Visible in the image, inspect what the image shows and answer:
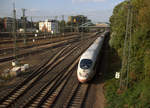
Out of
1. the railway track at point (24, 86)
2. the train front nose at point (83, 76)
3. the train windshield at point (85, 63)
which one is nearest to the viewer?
the railway track at point (24, 86)

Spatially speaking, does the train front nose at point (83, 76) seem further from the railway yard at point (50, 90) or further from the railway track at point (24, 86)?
the railway track at point (24, 86)

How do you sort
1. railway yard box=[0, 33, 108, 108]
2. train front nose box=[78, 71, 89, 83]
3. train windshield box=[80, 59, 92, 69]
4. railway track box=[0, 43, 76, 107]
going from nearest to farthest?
railway yard box=[0, 33, 108, 108]
railway track box=[0, 43, 76, 107]
train front nose box=[78, 71, 89, 83]
train windshield box=[80, 59, 92, 69]

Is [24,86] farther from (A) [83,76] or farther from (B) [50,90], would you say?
(A) [83,76]

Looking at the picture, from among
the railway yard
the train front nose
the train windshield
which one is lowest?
the railway yard

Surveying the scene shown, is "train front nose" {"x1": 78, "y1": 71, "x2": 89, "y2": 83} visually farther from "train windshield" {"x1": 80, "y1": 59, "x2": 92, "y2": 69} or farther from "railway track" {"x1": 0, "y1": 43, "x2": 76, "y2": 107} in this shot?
"railway track" {"x1": 0, "y1": 43, "x2": 76, "y2": 107}

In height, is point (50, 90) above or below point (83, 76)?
below

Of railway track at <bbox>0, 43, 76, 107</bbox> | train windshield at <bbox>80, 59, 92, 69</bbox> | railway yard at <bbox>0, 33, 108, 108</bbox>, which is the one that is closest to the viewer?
railway yard at <bbox>0, 33, 108, 108</bbox>

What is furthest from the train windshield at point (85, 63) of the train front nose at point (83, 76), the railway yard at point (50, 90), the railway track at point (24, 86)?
the railway track at point (24, 86)

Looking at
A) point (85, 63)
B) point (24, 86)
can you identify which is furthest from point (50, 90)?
point (85, 63)

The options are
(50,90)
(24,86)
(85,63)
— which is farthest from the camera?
(85,63)

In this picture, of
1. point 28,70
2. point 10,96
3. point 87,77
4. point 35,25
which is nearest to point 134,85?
point 87,77

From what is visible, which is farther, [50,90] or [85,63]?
[85,63]

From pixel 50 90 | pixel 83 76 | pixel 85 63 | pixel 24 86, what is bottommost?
pixel 50 90

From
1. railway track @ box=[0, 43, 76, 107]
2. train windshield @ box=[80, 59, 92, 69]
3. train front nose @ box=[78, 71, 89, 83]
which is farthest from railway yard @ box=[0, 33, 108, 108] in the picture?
train windshield @ box=[80, 59, 92, 69]
